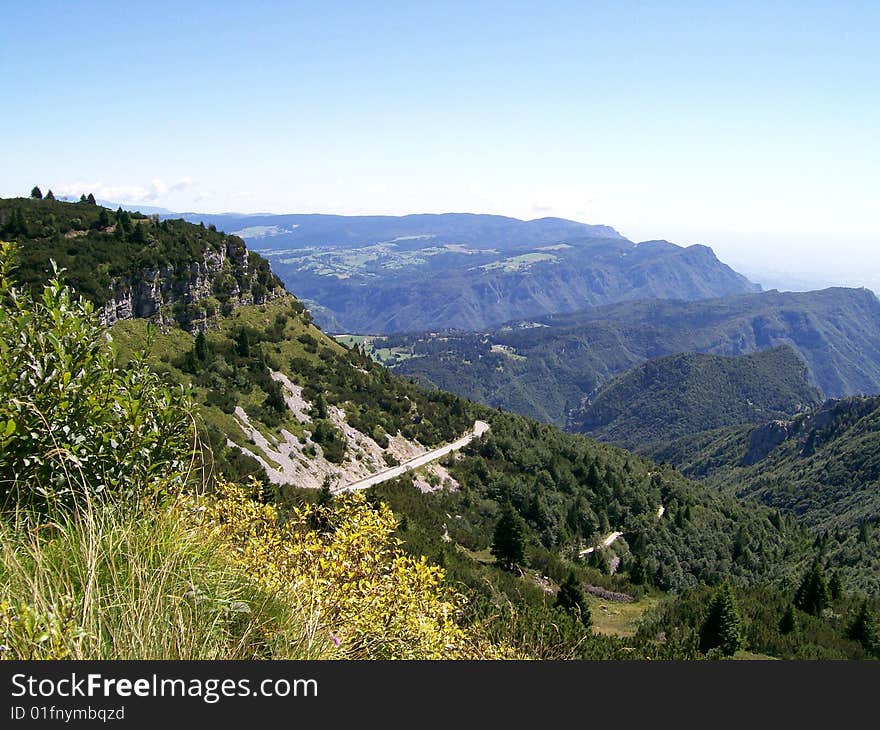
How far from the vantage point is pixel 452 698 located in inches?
213

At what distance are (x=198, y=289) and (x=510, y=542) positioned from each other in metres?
56.2

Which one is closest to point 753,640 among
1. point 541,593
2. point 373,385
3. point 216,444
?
point 541,593

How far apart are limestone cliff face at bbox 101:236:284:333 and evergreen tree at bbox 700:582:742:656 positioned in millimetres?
61870

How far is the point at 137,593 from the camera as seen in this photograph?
633 centimetres

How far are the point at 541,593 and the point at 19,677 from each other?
4235 cm

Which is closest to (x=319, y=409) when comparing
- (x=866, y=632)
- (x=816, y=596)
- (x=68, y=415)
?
(x=816, y=596)

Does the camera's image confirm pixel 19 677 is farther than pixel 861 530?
No

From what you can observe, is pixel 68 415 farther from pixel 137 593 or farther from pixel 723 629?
pixel 723 629

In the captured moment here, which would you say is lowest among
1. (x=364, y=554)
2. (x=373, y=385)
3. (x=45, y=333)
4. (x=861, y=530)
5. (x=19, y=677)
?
(x=861, y=530)

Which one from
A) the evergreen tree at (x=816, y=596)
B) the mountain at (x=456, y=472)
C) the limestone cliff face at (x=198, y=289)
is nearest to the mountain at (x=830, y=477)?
the mountain at (x=456, y=472)

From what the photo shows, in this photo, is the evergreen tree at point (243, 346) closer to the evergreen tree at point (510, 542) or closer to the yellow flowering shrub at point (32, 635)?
the evergreen tree at point (510, 542)

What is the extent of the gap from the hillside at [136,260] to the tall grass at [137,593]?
60.4 meters

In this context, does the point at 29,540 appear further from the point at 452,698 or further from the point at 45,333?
the point at 452,698

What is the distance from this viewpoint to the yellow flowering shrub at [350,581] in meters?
7.63
